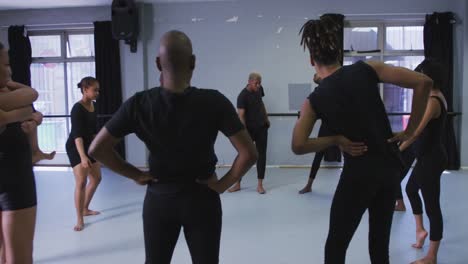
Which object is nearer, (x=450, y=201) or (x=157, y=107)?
(x=157, y=107)

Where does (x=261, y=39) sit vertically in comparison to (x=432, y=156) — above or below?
above

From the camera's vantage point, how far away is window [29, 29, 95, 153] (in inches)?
290

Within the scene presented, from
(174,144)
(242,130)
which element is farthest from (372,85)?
(174,144)

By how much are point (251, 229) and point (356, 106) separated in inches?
83.1

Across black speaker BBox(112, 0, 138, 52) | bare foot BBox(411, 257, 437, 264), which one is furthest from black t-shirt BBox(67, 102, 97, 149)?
black speaker BBox(112, 0, 138, 52)

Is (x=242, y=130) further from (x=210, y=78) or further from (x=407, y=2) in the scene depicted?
(x=407, y=2)

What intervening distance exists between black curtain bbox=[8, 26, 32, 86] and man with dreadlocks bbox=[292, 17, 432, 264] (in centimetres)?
681

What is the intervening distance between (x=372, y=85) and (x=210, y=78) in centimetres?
540

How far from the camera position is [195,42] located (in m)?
6.84

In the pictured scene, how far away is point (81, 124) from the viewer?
3408 mm

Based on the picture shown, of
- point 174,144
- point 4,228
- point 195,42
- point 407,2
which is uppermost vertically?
point 407,2

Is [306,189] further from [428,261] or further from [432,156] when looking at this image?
[432,156]

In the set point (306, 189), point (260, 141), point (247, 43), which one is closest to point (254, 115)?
point (260, 141)

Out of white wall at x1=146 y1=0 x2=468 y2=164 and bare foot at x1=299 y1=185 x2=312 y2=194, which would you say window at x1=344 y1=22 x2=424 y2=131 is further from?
bare foot at x1=299 y1=185 x2=312 y2=194
